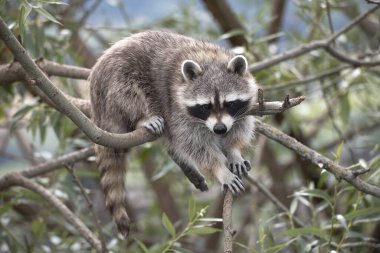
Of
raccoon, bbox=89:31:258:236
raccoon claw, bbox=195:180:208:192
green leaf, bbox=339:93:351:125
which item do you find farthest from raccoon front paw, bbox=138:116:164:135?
green leaf, bbox=339:93:351:125

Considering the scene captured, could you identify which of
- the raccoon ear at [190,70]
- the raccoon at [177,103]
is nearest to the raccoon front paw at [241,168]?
the raccoon at [177,103]

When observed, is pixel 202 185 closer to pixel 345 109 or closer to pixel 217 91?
pixel 217 91

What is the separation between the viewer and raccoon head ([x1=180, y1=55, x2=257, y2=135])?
369 centimetres

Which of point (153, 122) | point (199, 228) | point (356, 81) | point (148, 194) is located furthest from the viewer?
point (148, 194)

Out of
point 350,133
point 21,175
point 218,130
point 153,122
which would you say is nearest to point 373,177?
point 218,130

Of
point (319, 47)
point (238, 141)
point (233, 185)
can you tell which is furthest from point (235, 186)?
point (319, 47)

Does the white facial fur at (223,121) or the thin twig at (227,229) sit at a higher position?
the white facial fur at (223,121)

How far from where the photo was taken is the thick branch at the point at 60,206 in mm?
3822

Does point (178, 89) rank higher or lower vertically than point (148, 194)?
higher

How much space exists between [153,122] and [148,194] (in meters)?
5.39

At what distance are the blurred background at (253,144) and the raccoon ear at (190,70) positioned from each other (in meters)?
0.68

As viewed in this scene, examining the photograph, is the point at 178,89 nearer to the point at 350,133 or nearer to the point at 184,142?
the point at 184,142

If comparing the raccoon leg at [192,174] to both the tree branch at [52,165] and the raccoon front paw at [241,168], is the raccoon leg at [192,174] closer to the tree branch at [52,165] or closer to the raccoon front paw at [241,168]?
the raccoon front paw at [241,168]

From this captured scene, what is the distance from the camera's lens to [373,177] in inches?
161
